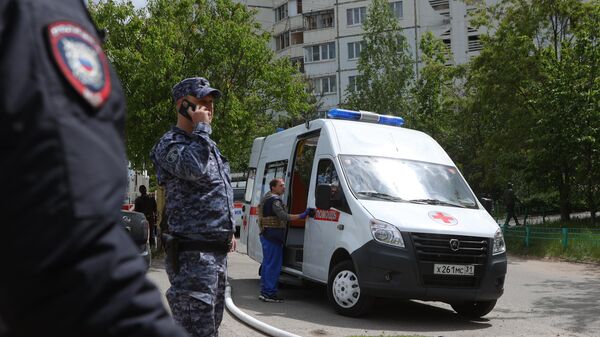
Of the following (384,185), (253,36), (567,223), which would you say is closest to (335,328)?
(384,185)

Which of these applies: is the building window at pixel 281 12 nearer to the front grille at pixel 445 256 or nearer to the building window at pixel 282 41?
the building window at pixel 282 41

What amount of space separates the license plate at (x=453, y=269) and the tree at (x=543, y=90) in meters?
13.5

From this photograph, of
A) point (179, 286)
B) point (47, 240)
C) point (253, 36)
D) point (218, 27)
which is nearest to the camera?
point (47, 240)

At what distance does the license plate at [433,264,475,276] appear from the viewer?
8492 millimetres

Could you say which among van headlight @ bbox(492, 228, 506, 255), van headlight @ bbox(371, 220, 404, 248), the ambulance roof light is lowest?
van headlight @ bbox(492, 228, 506, 255)

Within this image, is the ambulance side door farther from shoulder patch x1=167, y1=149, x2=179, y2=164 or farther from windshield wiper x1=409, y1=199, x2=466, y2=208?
shoulder patch x1=167, y1=149, x2=179, y2=164

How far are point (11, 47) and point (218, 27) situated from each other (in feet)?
58.5

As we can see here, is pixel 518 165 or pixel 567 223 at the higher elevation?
pixel 518 165

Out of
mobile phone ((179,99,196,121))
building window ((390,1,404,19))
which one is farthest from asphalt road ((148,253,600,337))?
building window ((390,1,404,19))

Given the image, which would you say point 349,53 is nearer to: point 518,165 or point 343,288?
point 518,165

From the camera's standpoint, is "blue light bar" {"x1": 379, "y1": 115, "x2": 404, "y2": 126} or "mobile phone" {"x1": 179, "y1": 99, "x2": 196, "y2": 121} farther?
"blue light bar" {"x1": 379, "y1": 115, "x2": 404, "y2": 126}

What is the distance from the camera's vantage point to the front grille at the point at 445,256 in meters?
8.46

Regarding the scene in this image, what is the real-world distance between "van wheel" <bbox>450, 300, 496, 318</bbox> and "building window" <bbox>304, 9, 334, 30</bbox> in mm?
53979

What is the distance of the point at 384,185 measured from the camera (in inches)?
370
